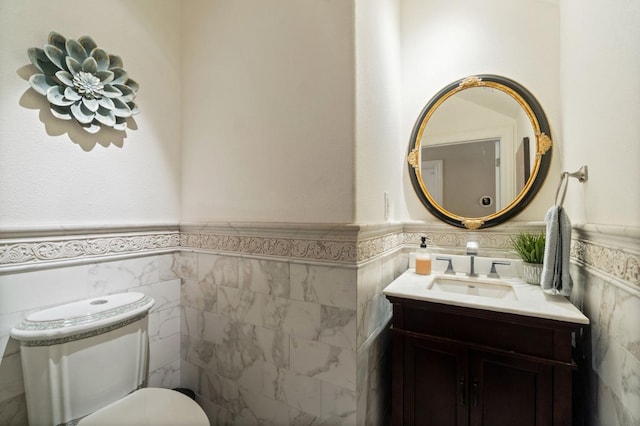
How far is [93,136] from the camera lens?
3.95 feet

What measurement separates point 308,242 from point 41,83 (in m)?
1.23

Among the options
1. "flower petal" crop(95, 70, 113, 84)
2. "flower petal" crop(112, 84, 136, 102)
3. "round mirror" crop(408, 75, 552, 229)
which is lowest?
"round mirror" crop(408, 75, 552, 229)

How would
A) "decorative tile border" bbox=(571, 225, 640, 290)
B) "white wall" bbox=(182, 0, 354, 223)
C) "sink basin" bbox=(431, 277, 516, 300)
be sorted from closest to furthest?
"decorative tile border" bbox=(571, 225, 640, 290)
"white wall" bbox=(182, 0, 354, 223)
"sink basin" bbox=(431, 277, 516, 300)

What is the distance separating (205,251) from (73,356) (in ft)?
2.13

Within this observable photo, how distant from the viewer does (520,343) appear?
3.21ft

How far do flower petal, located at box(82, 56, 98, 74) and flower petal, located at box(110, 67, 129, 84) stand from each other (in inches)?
2.8

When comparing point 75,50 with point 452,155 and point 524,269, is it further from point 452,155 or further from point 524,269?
point 524,269

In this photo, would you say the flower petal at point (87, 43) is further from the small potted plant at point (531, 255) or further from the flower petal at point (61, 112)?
the small potted plant at point (531, 255)

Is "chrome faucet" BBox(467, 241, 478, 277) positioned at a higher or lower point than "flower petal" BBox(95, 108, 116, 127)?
lower

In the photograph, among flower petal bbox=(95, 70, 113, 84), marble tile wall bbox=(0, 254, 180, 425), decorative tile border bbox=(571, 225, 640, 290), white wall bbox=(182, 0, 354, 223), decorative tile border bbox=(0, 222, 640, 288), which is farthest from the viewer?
flower petal bbox=(95, 70, 113, 84)

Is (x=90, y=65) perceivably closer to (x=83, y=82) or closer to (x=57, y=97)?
(x=83, y=82)

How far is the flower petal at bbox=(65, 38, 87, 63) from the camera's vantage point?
109cm

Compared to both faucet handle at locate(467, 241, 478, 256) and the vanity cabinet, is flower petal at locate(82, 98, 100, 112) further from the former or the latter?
faucet handle at locate(467, 241, 478, 256)

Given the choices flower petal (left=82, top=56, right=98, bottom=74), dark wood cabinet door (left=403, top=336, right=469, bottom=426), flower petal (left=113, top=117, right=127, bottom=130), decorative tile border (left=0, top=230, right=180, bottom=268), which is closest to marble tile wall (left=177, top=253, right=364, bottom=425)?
decorative tile border (left=0, top=230, right=180, bottom=268)
